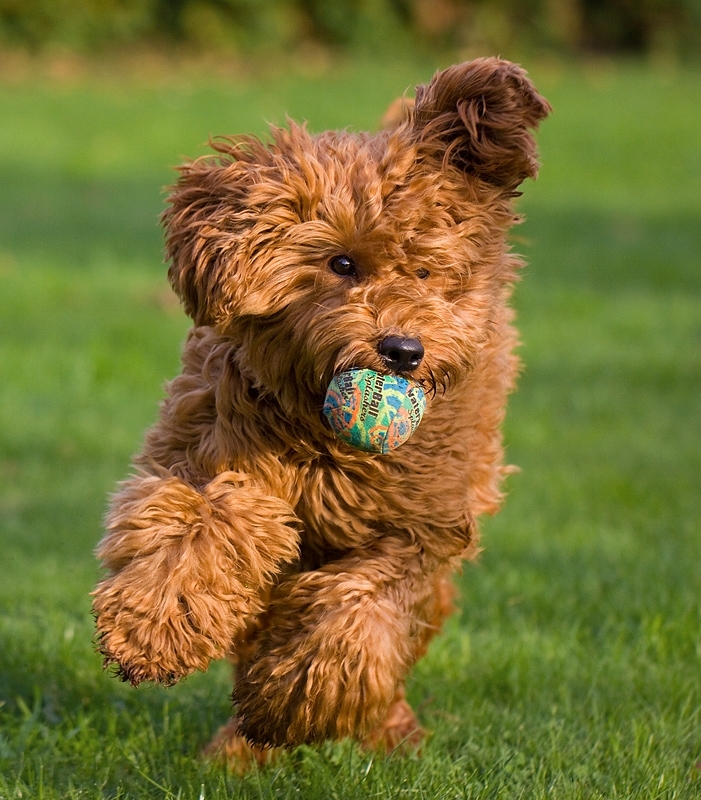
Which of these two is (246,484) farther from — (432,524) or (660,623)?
(660,623)

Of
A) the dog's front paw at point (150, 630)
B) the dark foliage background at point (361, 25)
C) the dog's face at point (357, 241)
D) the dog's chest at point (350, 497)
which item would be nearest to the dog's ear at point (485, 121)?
the dog's face at point (357, 241)

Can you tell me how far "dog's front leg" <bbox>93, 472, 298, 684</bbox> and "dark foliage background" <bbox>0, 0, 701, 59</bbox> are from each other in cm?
2658

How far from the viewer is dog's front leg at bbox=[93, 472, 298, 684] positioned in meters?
3.53

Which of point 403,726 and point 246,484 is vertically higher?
point 246,484

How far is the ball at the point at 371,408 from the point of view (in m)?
3.48

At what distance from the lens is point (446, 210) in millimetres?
3877

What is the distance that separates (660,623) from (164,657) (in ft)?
8.64

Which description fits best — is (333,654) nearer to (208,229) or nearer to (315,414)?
(315,414)

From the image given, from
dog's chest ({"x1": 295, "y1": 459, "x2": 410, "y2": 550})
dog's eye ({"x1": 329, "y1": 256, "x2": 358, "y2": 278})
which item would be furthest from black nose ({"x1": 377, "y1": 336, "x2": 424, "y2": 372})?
dog's chest ({"x1": 295, "y1": 459, "x2": 410, "y2": 550})

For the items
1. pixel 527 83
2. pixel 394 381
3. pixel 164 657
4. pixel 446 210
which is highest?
pixel 527 83

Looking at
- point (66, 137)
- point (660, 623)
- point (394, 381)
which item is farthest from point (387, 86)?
point (394, 381)

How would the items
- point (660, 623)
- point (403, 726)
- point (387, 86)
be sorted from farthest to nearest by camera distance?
point (387, 86)
point (660, 623)
point (403, 726)

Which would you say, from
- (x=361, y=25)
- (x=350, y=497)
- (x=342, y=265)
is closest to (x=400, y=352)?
(x=342, y=265)

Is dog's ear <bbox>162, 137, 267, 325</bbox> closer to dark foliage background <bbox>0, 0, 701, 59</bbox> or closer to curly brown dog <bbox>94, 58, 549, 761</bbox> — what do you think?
curly brown dog <bbox>94, 58, 549, 761</bbox>
